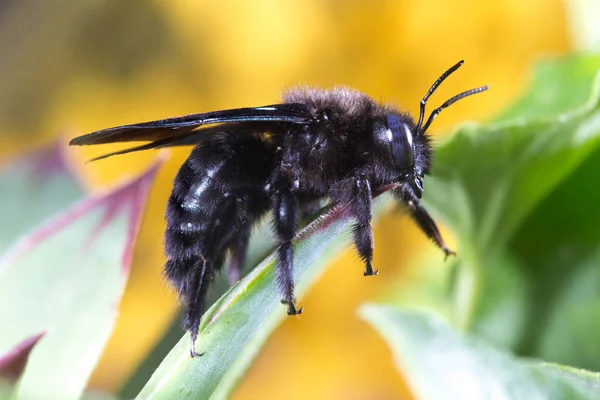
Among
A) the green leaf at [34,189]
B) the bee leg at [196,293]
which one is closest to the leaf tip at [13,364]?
the bee leg at [196,293]

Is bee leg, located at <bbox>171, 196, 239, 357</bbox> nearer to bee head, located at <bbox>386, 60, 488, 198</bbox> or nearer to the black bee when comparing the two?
the black bee

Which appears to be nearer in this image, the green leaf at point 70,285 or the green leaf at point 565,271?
the green leaf at point 70,285

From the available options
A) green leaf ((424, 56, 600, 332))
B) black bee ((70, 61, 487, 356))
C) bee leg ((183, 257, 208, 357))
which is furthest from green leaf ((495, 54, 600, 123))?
bee leg ((183, 257, 208, 357))

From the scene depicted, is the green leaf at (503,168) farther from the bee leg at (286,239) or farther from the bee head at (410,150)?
the bee leg at (286,239)

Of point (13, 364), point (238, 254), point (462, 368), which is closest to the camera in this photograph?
point (13, 364)

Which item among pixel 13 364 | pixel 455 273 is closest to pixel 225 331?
pixel 13 364

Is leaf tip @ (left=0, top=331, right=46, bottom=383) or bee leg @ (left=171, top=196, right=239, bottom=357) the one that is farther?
bee leg @ (left=171, top=196, right=239, bottom=357)

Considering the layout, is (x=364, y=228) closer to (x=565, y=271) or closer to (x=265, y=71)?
(x=565, y=271)
